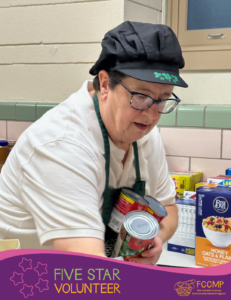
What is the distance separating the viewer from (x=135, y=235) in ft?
3.01

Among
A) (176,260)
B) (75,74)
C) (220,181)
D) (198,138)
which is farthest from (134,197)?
(75,74)

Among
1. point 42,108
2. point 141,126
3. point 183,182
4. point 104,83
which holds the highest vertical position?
point 104,83

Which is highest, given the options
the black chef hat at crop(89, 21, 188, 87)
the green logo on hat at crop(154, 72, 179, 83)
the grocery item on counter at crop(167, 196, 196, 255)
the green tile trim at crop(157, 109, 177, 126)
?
the black chef hat at crop(89, 21, 188, 87)

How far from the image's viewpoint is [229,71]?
1.95 meters

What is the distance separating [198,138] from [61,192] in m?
1.19

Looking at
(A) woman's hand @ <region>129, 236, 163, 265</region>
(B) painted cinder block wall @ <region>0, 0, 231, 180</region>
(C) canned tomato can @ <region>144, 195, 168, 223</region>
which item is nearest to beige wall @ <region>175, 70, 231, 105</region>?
(B) painted cinder block wall @ <region>0, 0, 231, 180</region>

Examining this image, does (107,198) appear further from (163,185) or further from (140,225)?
(163,185)

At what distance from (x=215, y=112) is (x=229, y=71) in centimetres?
25

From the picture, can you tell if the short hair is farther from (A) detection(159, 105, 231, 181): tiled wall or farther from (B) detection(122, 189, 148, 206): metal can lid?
(A) detection(159, 105, 231, 181): tiled wall

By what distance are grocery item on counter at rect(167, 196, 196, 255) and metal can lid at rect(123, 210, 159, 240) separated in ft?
1.77

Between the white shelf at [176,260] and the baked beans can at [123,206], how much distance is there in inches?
15.2

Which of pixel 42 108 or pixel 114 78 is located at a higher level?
pixel 114 78

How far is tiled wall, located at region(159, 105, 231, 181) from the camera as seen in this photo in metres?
1.89

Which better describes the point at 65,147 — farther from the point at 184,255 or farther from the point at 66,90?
the point at 66,90
